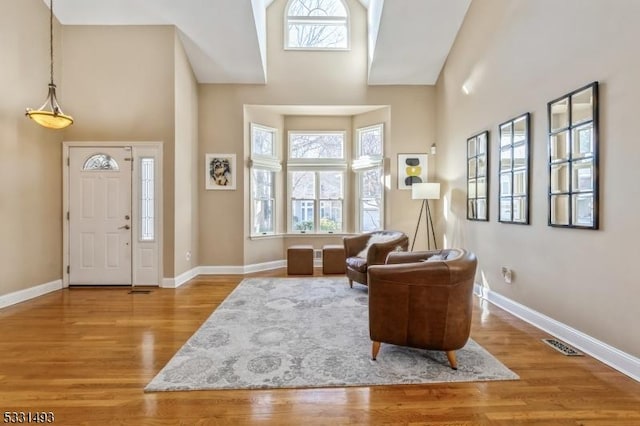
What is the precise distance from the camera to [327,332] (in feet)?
10.5

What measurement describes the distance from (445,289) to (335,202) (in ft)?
14.9

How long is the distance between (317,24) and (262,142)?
2.45 metres

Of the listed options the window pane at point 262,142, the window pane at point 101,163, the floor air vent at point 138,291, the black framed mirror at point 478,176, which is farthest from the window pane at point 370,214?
the window pane at point 101,163

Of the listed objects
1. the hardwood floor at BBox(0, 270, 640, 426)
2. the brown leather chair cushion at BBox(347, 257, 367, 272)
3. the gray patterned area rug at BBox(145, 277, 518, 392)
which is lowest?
the hardwood floor at BBox(0, 270, 640, 426)

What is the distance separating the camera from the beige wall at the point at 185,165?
205 inches

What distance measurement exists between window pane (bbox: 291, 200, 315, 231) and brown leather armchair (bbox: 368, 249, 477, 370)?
170 inches

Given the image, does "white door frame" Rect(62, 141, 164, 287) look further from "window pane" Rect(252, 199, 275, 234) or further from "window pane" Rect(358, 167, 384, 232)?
"window pane" Rect(358, 167, 384, 232)

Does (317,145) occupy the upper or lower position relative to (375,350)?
upper

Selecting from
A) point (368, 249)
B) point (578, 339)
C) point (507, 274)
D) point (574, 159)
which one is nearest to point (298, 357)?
point (368, 249)

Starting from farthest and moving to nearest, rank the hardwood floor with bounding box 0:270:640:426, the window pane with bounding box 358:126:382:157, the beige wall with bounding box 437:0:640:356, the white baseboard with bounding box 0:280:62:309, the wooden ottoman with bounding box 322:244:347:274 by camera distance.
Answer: the window pane with bounding box 358:126:382:157
the wooden ottoman with bounding box 322:244:347:274
the white baseboard with bounding box 0:280:62:309
the beige wall with bounding box 437:0:640:356
the hardwood floor with bounding box 0:270:640:426

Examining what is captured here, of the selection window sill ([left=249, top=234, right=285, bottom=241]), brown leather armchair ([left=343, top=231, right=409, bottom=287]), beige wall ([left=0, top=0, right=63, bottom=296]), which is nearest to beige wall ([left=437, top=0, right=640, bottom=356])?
brown leather armchair ([left=343, top=231, right=409, bottom=287])

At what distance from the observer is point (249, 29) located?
5.11m

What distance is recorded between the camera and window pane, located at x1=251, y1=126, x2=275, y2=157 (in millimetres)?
6328

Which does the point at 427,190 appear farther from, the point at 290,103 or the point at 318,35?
the point at 318,35
